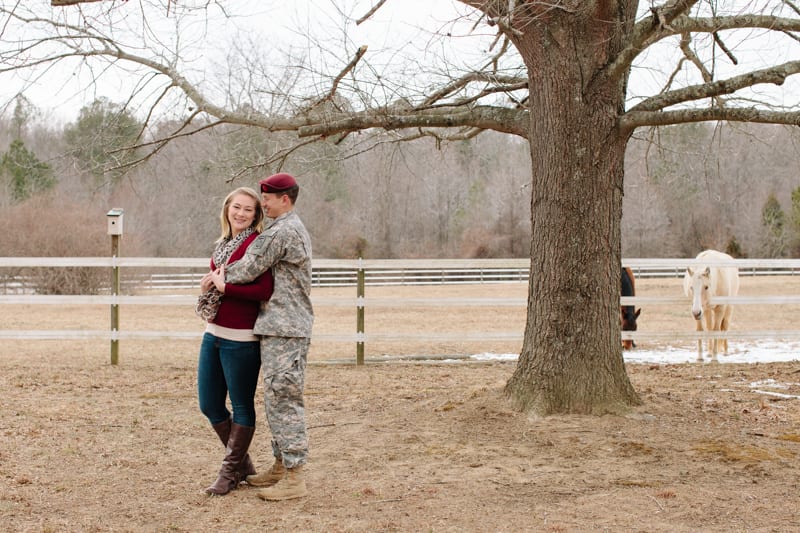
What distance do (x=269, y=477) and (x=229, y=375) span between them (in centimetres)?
67

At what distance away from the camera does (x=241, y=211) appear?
454 cm

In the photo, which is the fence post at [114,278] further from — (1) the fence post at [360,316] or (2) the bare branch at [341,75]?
(2) the bare branch at [341,75]

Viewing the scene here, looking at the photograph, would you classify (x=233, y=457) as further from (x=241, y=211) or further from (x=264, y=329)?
(x=241, y=211)

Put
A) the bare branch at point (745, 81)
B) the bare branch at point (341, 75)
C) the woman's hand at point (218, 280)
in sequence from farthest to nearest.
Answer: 1. the bare branch at point (341, 75)
2. the bare branch at point (745, 81)
3. the woman's hand at point (218, 280)

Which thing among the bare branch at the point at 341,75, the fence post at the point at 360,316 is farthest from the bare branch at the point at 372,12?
the fence post at the point at 360,316

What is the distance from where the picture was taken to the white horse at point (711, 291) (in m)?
10.5

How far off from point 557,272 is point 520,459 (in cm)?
145

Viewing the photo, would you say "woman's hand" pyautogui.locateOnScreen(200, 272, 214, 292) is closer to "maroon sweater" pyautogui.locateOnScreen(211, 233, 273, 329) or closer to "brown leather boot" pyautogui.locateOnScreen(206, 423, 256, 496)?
"maroon sweater" pyautogui.locateOnScreen(211, 233, 273, 329)

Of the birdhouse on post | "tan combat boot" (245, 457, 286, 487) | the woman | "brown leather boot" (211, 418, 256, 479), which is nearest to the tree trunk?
"tan combat boot" (245, 457, 286, 487)

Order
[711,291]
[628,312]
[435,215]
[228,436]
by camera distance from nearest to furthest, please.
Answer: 1. [228,436]
2. [711,291]
3. [628,312]
4. [435,215]

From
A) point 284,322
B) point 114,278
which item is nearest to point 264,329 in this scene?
point 284,322

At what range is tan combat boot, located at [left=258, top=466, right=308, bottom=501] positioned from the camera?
435cm

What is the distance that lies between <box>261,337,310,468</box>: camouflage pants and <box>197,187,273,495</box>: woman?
0.13 m

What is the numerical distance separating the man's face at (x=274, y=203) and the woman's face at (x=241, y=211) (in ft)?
0.28
